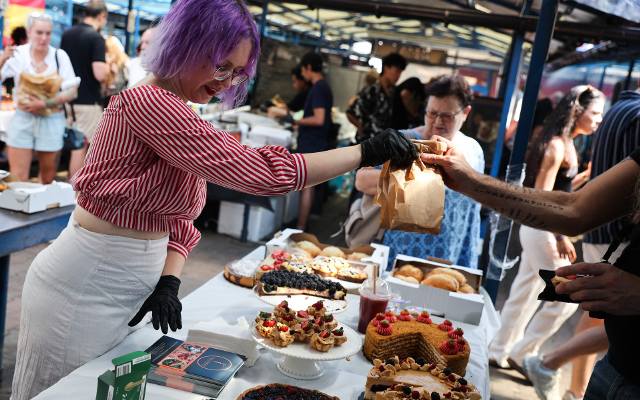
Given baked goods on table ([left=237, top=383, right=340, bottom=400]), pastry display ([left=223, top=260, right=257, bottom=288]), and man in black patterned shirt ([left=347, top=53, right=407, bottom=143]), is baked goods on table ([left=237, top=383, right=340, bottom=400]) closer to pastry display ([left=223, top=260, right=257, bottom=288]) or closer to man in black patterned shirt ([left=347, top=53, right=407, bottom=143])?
pastry display ([left=223, top=260, right=257, bottom=288])

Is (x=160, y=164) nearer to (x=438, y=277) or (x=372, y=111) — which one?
(x=438, y=277)

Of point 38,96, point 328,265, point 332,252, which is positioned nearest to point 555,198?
point 328,265

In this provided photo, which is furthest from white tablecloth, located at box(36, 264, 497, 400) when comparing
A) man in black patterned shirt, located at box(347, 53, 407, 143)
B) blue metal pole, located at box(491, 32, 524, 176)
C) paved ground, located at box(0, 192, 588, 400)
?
man in black patterned shirt, located at box(347, 53, 407, 143)

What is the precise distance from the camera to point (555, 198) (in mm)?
2080

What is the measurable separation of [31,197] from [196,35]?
66.8 inches

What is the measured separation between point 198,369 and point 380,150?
0.80 m

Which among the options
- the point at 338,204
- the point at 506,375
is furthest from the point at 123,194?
the point at 338,204

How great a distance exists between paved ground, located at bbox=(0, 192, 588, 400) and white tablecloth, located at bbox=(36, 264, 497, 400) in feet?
4.65

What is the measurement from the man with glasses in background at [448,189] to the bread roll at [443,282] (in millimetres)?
481

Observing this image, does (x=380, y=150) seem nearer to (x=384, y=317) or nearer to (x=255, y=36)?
(x=255, y=36)

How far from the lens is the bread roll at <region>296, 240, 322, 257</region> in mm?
3024

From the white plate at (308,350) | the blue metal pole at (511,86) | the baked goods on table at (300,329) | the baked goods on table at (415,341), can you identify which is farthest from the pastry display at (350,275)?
the blue metal pole at (511,86)

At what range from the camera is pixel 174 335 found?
2051mm

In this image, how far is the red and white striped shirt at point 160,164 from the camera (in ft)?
5.05
